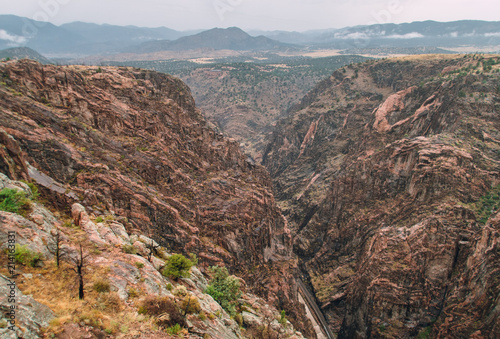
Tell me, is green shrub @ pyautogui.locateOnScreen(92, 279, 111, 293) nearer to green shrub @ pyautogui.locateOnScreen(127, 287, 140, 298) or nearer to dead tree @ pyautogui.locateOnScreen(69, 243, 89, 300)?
dead tree @ pyautogui.locateOnScreen(69, 243, 89, 300)

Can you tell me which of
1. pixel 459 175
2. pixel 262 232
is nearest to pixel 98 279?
pixel 262 232

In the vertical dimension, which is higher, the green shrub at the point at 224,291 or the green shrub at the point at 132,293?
the green shrub at the point at 132,293

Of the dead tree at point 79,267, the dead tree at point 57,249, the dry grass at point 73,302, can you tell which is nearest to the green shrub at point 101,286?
the dry grass at point 73,302

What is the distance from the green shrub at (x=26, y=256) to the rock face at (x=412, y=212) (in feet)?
178

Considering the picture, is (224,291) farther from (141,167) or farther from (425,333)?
(425,333)

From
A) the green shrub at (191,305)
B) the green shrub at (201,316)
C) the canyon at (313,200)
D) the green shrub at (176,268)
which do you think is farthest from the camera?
the canyon at (313,200)

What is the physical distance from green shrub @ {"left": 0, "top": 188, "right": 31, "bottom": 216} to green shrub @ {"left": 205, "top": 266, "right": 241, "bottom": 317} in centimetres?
1933

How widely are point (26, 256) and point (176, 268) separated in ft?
40.6

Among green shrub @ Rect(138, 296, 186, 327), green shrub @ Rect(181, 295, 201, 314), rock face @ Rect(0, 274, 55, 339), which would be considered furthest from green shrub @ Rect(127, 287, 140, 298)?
rock face @ Rect(0, 274, 55, 339)

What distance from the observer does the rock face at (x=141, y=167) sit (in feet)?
118

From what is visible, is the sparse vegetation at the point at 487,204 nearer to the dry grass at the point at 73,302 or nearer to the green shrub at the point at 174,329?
the green shrub at the point at 174,329

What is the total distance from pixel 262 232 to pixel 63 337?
4858 centimetres

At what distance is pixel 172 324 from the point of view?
64.8 ft

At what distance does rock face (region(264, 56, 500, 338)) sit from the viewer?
5297 centimetres
